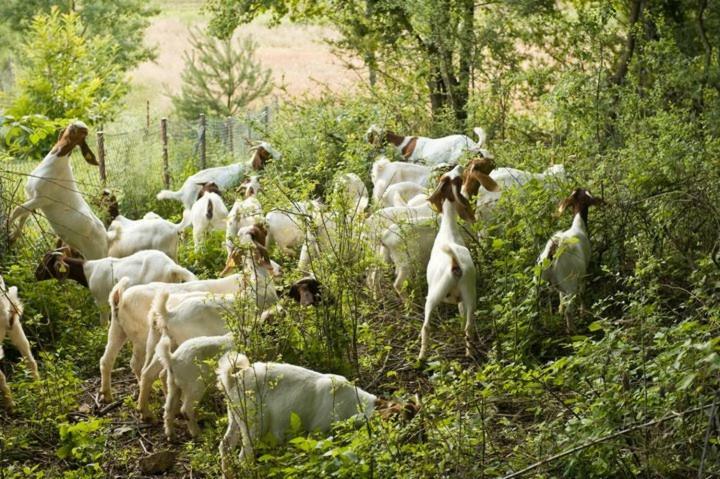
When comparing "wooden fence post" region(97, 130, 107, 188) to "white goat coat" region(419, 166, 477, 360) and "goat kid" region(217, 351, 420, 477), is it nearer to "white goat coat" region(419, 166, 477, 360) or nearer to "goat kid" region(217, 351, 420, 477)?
"white goat coat" region(419, 166, 477, 360)

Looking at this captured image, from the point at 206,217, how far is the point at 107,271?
9.13 ft

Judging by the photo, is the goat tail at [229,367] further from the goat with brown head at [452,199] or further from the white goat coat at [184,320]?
the goat with brown head at [452,199]

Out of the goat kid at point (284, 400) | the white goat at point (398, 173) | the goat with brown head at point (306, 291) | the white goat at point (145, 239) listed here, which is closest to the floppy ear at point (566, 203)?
the goat with brown head at point (306, 291)

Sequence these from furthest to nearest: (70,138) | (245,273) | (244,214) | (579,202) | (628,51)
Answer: (628,51), (70,138), (579,202), (244,214), (245,273)

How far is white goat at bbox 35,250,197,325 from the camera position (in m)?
9.52

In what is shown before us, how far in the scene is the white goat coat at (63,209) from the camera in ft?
34.9

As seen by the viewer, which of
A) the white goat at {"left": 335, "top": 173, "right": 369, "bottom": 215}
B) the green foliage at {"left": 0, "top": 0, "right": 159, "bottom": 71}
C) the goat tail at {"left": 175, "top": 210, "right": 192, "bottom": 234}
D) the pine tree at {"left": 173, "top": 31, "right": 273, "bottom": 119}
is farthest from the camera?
the green foliage at {"left": 0, "top": 0, "right": 159, "bottom": 71}

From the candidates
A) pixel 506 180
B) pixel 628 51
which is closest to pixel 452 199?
pixel 506 180

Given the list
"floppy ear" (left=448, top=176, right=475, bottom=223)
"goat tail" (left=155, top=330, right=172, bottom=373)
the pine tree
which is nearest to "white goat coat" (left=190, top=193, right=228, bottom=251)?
"floppy ear" (left=448, top=176, right=475, bottom=223)

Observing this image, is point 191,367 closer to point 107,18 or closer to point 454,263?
point 454,263

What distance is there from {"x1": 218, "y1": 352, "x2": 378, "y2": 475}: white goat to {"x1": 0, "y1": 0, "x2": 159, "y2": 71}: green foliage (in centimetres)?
2699

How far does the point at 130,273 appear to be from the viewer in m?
9.53

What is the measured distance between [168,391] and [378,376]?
1578mm

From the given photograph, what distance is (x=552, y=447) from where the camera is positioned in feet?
19.0
